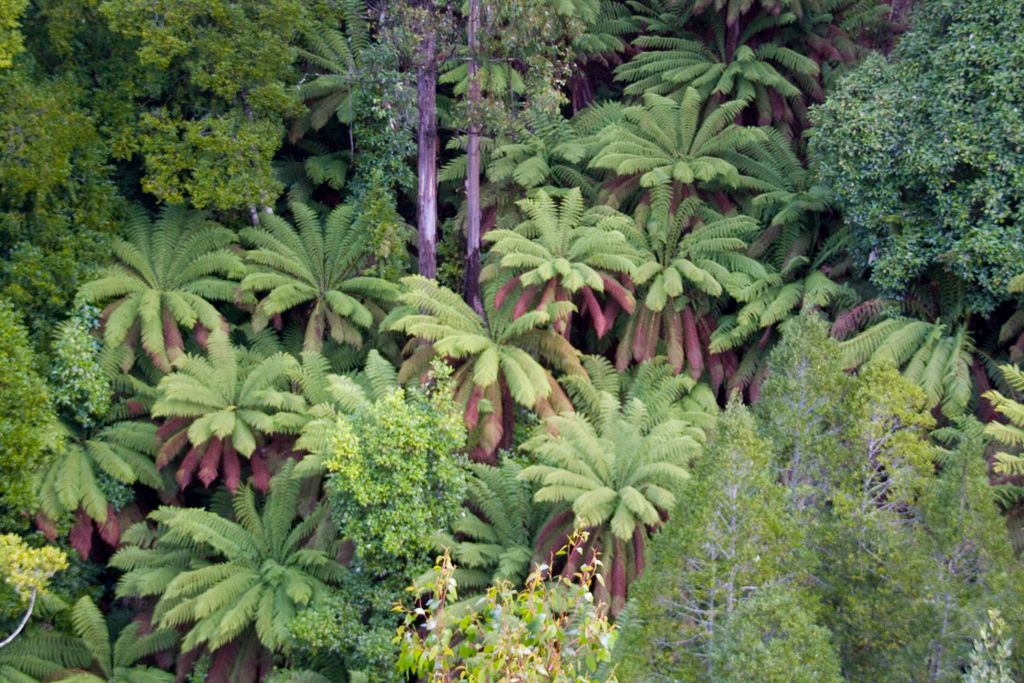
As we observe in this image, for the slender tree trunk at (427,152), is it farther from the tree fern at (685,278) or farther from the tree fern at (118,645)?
the tree fern at (118,645)

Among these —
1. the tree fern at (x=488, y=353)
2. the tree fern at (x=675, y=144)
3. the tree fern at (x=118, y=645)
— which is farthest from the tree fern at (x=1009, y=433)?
the tree fern at (x=118, y=645)

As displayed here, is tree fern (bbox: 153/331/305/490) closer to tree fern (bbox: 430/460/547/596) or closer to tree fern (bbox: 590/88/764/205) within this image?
tree fern (bbox: 430/460/547/596)

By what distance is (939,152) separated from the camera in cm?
1261

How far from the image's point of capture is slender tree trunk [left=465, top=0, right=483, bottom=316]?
44.4 ft

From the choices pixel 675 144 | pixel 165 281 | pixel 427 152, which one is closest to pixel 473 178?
pixel 427 152

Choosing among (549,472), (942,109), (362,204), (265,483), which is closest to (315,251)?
(362,204)

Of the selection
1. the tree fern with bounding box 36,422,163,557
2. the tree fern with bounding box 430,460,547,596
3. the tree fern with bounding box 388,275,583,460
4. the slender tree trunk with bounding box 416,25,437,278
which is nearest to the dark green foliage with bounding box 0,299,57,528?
the tree fern with bounding box 36,422,163,557

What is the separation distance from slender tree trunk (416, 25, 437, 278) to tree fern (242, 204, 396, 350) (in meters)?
0.70

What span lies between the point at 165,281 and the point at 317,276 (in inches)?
71.8

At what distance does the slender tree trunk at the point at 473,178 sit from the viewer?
13547mm

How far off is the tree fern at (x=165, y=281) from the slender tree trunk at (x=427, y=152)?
2.27 metres

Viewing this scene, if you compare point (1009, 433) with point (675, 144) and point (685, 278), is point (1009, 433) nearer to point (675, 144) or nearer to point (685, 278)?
point (685, 278)

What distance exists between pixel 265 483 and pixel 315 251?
10.8 feet

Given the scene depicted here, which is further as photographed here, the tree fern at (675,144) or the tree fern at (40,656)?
the tree fern at (675,144)
